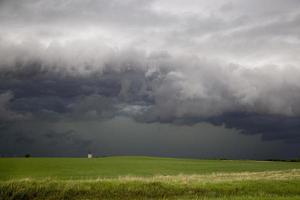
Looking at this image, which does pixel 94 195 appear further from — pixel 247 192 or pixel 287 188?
pixel 287 188

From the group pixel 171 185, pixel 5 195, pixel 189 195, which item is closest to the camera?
pixel 5 195

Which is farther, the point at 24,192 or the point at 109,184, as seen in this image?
the point at 109,184

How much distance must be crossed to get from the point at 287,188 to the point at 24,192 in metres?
23.2

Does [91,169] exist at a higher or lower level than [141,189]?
higher

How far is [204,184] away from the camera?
35.3 meters

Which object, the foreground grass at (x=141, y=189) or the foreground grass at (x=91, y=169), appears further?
the foreground grass at (x=91, y=169)

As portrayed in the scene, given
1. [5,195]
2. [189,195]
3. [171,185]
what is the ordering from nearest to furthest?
[5,195]
[189,195]
[171,185]

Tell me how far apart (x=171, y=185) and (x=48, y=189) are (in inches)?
421

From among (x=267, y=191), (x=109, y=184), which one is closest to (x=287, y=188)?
(x=267, y=191)

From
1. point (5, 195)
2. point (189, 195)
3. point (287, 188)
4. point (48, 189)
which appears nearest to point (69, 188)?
point (48, 189)

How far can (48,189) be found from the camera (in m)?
32.4

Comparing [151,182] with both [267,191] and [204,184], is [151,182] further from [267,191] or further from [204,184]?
[267,191]

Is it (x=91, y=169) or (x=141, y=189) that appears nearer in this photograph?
(x=141, y=189)

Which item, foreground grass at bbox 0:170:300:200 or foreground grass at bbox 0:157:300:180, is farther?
foreground grass at bbox 0:157:300:180
